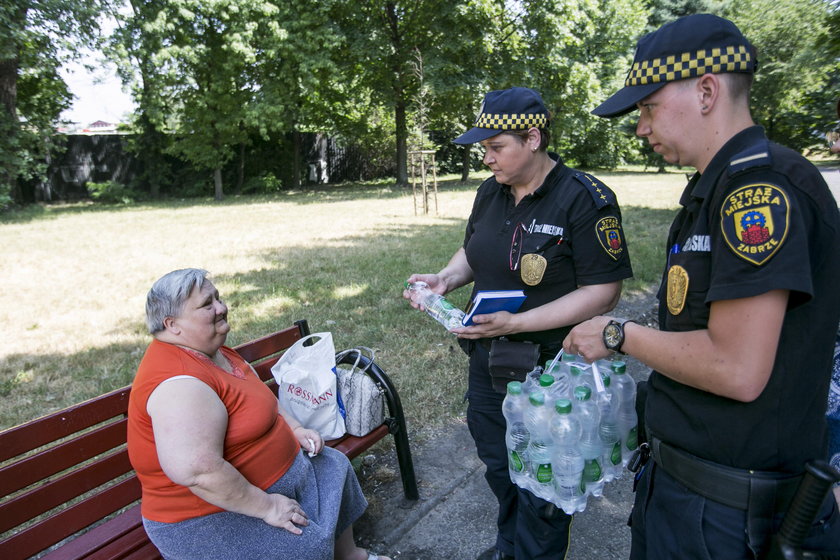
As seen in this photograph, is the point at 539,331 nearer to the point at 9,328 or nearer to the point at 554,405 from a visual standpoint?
the point at 554,405

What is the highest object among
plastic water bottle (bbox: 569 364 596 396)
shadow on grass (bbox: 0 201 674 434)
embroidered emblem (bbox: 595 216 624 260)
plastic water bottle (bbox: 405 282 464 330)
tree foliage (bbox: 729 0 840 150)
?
tree foliage (bbox: 729 0 840 150)

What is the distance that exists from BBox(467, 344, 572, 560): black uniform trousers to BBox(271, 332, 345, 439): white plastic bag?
74 cm

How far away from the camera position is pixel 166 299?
219cm

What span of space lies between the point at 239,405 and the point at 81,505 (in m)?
0.80

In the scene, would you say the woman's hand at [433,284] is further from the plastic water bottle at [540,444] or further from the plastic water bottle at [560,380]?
the plastic water bottle at [540,444]

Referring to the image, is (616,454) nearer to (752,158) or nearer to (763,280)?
(763,280)

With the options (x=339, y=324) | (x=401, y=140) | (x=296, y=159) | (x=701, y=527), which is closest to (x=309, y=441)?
(x=701, y=527)

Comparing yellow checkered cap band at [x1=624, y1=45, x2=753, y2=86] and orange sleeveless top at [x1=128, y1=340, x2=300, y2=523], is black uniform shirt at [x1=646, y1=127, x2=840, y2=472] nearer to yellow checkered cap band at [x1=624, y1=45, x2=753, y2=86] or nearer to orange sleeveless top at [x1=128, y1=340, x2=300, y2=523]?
yellow checkered cap band at [x1=624, y1=45, x2=753, y2=86]

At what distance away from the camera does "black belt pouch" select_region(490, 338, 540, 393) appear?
2270mm

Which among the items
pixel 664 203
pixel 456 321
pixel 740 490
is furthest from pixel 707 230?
pixel 664 203

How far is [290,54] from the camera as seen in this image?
1958 cm

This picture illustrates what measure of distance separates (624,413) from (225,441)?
60.0 inches

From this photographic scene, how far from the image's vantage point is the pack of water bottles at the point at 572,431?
1.93 m

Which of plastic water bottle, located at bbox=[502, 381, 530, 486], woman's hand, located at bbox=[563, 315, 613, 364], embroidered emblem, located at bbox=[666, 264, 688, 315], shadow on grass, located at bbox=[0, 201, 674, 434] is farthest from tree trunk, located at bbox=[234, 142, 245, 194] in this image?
embroidered emblem, located at bbox=[666, 264, 688, 315]
